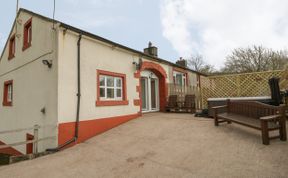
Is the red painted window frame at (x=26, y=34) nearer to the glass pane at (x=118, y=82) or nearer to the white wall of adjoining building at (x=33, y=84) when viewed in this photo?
the white wall of adjoining building at (x=33, y=84)

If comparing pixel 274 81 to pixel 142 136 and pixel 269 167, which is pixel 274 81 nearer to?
pixel 269 167

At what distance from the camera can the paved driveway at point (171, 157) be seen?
332 centimetres

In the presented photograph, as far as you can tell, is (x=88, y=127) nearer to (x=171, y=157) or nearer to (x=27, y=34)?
(x=171, y=157)

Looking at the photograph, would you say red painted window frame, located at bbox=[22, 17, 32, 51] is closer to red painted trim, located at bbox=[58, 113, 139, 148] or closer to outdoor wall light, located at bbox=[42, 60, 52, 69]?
outdoor wall light, located at bbox=[42, 60, 52, 69]

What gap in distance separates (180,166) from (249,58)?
69.9 feet

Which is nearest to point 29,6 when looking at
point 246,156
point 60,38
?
point 60,38

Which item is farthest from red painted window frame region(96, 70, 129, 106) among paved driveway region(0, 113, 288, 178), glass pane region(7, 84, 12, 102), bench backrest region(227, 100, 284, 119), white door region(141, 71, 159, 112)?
glass pane region(7, 84, 12, 102)

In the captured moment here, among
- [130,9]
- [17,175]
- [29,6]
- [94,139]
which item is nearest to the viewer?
[17,175]

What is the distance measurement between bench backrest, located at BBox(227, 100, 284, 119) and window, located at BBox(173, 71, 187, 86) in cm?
627

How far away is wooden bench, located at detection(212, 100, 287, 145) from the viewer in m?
4.14

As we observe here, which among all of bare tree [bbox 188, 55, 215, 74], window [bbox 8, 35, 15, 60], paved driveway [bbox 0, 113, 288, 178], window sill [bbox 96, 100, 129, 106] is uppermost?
bare tree [bbox 188, 55, 215, 74]

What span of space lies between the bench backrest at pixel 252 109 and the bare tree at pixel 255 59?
16856mm

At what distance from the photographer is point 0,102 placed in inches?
419

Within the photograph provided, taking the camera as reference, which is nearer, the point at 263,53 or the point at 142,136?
the point at 142,136
